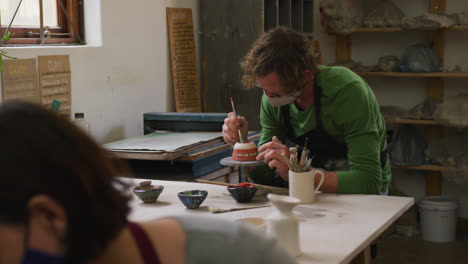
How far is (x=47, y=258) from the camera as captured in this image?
77 centimetres

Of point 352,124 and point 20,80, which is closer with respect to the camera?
point 352,124

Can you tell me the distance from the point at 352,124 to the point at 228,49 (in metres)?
1.72

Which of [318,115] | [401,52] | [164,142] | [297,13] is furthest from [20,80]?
[401,52]

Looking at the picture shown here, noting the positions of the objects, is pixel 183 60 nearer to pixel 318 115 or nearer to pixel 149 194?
pixel 318 115

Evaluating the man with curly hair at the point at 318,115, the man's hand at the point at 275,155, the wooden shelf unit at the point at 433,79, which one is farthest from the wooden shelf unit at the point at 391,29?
the man's hand at the point at 275,155

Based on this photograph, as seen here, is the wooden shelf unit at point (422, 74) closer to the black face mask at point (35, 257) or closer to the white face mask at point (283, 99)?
the white face mask at point (283, 99)

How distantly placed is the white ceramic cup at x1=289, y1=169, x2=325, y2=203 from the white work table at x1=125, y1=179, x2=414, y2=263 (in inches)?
1.4

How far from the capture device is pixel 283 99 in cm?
246

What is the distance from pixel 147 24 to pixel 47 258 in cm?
289

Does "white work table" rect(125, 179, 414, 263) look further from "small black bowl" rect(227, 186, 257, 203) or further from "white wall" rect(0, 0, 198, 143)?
"white wall" rect(0, 0, 198, 143)

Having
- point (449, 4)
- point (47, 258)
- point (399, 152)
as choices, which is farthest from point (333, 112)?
point (449, 4)

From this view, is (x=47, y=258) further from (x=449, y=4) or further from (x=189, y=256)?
(x=449, y=4)

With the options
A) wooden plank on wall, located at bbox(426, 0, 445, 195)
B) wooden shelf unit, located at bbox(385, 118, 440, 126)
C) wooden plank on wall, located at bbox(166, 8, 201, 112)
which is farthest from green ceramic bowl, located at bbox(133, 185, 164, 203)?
wooden plank on wall, located at bbox(426, 0, 445, 195)

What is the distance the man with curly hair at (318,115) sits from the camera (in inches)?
89.4
